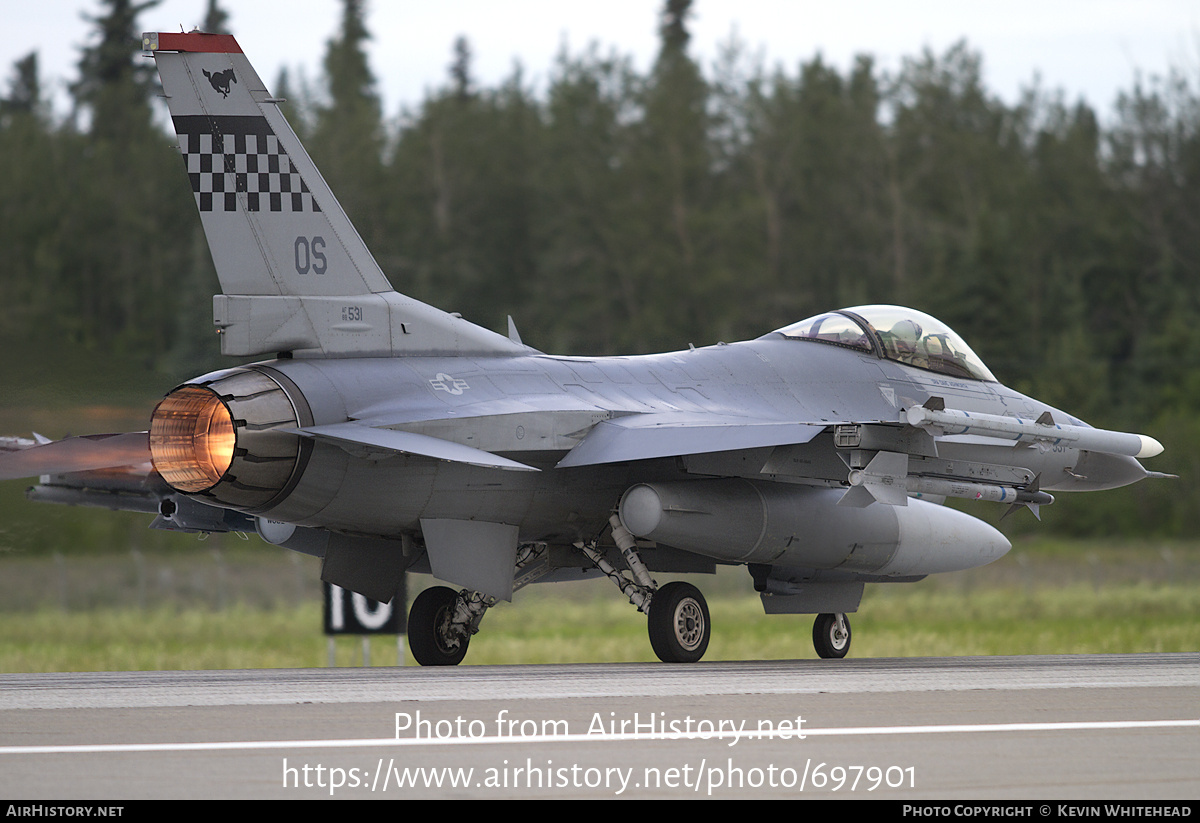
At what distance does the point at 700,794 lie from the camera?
217 inches

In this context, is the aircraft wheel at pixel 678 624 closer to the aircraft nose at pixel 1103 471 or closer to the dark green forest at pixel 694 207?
the aircraft nose at pixel 1103 471

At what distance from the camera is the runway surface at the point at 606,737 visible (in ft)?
18.6

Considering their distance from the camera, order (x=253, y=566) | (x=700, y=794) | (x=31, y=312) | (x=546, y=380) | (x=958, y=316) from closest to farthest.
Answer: (x=700, y=794), (x=546, y=380), (x=253, y=566), (x=31, y=312), (x=958, y=316)

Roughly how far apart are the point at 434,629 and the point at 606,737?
723 centimetres

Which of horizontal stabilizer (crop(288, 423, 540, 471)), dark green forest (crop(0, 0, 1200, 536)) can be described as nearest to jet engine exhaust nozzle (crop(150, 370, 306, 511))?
horizontal stabilizer (crop(288, 423, 540, 471))

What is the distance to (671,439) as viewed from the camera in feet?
40.8

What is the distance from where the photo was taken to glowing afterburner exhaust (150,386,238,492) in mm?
11172

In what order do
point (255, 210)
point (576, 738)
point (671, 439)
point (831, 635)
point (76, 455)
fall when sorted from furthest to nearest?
point (831, 635) → point (671, 439) → point (76, 455) → point (255, 210) → point (576, 738)

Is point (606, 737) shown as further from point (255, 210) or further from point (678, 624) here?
point (255, 210)

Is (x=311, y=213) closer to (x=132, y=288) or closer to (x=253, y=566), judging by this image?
(x=253, y=566)

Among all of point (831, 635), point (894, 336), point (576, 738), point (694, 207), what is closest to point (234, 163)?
point (576, 738)

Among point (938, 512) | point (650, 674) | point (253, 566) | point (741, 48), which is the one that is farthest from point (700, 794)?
point (741, 48)

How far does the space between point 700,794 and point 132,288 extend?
1924 inches
